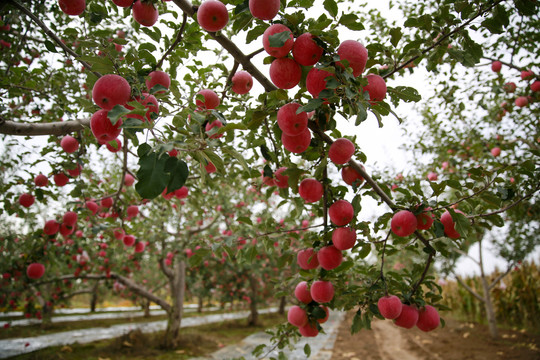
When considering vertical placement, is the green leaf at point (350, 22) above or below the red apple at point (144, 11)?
below

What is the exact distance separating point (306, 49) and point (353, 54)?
18 cm

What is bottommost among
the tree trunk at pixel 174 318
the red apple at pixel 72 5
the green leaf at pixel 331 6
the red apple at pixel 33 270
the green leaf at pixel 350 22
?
the tree trunk at pixel 174 318

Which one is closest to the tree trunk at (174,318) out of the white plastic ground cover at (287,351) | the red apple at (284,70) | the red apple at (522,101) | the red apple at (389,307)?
the white plastic ground cover at (287,351)

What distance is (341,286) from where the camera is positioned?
1918mm

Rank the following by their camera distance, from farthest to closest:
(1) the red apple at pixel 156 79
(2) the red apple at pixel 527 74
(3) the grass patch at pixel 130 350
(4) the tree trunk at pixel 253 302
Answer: (4) the tree trunk at pixel 253 302 → (3) the grass patch at pixel 130 350 → (2) the red apple at pixel 527 74 → (1) the red apple at pixel 156 79

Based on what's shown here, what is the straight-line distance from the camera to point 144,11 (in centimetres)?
127

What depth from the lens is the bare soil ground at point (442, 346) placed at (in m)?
5.34

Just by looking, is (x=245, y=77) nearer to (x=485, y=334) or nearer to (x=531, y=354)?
(x=531, y=354)

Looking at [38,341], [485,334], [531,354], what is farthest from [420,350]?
[38,341]

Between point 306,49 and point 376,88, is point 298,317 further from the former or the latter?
point 306,49

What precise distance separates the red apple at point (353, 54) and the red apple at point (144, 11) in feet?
2.87

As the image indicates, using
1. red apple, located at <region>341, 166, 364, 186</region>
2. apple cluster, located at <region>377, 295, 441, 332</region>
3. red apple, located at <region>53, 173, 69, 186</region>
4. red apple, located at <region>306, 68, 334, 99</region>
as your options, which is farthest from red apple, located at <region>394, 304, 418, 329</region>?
red apple, located at <region>53, 173, 69, 186</region>

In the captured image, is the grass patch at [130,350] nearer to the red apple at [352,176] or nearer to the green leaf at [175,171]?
the red apple at [352,176]

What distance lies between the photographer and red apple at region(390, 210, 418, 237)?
1.44 m
